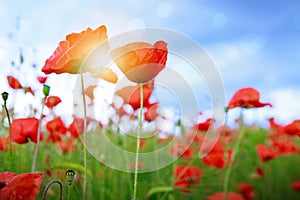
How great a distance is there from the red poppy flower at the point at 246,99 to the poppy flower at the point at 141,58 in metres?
0.56

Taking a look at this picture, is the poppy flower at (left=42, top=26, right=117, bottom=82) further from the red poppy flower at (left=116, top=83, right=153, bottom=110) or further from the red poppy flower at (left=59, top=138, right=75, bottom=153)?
the red poppy flower at (left=59, top=138, right=75, bottom=153)

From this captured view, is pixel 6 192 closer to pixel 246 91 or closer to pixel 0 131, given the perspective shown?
pixel 246 91

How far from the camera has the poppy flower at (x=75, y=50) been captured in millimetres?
556

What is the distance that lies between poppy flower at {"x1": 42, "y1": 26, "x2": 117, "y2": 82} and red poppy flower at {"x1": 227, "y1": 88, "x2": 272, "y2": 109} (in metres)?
0.62

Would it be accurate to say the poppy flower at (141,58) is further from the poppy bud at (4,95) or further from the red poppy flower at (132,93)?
the red poppy flower at (132,93)

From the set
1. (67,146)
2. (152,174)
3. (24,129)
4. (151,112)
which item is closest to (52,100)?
(24,129)

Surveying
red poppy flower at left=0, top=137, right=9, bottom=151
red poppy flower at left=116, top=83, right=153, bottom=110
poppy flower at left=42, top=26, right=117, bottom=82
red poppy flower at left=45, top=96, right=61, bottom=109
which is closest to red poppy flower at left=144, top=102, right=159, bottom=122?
red poppy flower at left=116, top=83, right=153, bottom=110

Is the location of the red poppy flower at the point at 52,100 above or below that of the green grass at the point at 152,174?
above

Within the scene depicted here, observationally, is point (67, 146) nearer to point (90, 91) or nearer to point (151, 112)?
point (151, 112)

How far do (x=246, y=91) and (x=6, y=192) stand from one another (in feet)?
2.71

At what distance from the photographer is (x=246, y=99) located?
1139 millimetres

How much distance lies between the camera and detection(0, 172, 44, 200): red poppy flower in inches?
16.3

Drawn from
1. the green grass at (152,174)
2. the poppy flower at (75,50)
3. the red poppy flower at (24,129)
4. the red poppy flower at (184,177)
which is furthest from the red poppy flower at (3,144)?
the poppy flower at (75,50)

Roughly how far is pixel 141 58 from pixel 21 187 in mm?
248
